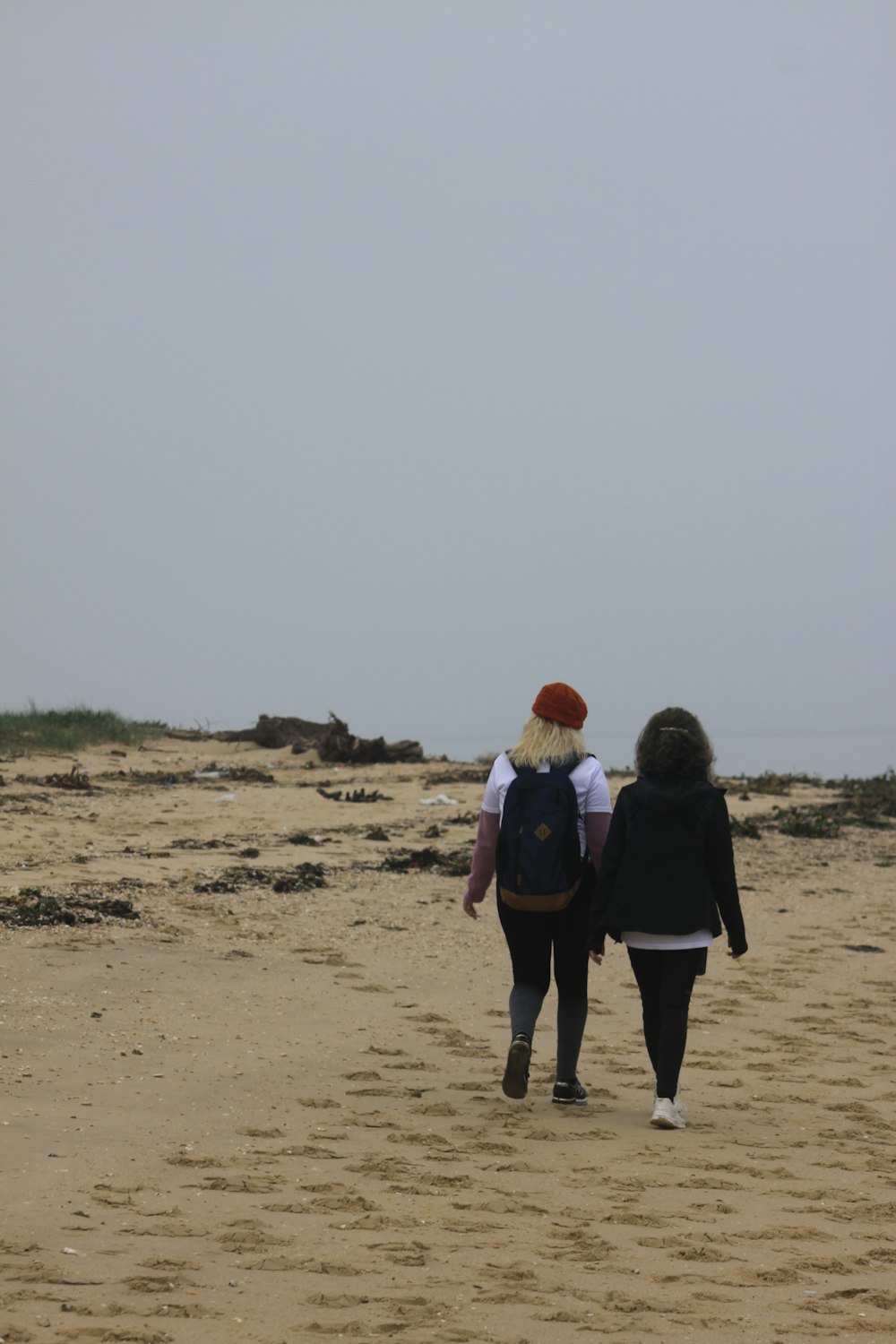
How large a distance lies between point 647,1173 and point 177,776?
14.8 m

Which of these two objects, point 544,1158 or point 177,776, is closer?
point 544,1158

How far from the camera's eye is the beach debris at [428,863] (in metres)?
13.0

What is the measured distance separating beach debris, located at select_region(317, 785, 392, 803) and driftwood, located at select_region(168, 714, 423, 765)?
4737 millimetres

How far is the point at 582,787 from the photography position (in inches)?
255

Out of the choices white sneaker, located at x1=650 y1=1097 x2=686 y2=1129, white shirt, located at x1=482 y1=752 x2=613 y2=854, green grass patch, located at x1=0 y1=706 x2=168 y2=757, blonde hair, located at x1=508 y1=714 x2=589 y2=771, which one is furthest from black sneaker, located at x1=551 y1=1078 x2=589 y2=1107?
green grass patch, located at x1=0 y1=706 x2=168 y2=757

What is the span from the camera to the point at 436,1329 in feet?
12.1

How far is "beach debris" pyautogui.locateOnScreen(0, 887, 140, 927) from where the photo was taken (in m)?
8.76

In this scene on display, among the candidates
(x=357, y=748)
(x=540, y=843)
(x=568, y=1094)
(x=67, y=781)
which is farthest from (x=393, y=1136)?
(x=357, y=748)

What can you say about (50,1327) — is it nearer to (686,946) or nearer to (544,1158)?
(544,1158)

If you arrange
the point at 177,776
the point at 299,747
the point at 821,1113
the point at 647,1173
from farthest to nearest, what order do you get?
the point at 299,747 → the point at 177,776 → the point at 821,1113 → the point at 647,1173

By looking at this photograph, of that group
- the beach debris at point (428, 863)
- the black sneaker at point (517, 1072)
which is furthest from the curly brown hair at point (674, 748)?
the beach debris at point (428, 863)

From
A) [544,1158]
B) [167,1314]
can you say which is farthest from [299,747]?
[167,1314]

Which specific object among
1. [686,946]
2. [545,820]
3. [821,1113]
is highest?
[545,820]

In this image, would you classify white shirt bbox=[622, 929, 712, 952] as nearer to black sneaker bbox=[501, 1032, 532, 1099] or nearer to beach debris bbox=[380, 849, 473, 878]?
black sneaker bbox=[501, 1032, 532, 1099]
